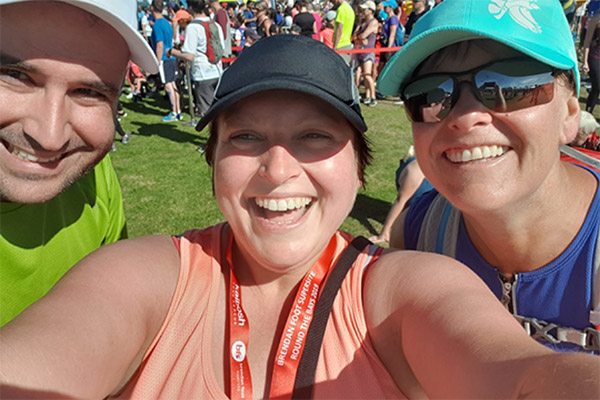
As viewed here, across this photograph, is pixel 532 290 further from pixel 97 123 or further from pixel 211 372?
pixel 97 123

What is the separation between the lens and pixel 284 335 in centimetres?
149

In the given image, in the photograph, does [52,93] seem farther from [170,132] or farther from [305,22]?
[305,22]

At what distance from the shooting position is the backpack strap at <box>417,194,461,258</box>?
2.13 meters

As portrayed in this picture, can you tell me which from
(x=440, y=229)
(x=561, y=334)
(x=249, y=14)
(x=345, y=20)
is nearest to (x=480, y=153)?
(x=440, y=229)

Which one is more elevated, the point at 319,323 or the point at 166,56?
the point at 166,56

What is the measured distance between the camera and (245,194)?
61.9 inches

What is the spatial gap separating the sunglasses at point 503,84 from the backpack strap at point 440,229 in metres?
0.58

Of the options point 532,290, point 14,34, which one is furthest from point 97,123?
point 532,290

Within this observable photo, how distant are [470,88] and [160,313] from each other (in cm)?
142

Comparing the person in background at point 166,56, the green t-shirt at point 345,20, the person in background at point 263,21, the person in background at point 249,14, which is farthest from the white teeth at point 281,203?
the person in background at point 249,14

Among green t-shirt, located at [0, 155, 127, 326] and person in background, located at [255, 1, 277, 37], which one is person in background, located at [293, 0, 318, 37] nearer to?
person in background, located at [255, 1, 277, 37]

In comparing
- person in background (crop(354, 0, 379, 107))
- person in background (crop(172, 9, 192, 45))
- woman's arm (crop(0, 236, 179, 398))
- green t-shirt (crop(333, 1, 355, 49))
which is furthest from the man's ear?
green t-shirt (crop(333, 1, 355, 49))

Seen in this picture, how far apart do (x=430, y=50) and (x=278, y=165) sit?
31.9 inches

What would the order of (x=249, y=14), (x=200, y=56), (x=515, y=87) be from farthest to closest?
(x=249, y=14), (x=200, y=56), (x=515, y=87)
